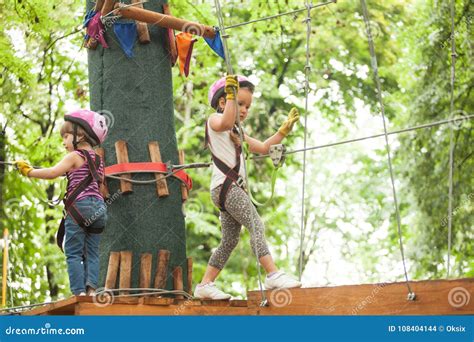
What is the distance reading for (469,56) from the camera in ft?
35.7

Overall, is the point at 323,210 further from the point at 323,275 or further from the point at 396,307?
the point at 396,307

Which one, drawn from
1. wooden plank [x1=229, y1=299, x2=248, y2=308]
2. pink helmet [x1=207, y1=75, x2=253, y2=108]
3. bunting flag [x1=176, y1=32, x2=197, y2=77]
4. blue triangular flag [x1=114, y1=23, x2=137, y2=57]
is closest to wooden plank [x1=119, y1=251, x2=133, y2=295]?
wooden plank [x1=229, y1=299, x2=248, y2=308]

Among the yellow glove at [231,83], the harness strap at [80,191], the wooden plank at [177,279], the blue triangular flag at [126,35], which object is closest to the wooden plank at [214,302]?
the wooden plank at [177,279]

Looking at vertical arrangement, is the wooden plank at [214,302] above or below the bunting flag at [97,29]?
below

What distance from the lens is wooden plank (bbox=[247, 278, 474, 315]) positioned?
362 centimetres

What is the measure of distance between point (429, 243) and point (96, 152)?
7376mm

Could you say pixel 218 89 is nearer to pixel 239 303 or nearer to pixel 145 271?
pixel 145 271

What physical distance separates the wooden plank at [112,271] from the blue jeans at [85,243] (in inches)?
2.9

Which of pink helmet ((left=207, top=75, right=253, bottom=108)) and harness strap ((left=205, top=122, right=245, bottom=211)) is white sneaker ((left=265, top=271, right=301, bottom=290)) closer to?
harness strap ((left=205, top=122, right=245, bottom=211))

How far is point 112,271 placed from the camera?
4.78m

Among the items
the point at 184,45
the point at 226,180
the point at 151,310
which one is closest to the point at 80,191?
the point at 226,180

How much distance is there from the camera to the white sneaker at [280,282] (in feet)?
14.5

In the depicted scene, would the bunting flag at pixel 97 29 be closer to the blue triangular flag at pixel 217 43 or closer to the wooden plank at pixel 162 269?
the blue triangular flag at pixel 217 43

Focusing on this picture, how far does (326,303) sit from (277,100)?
33.0 ft
